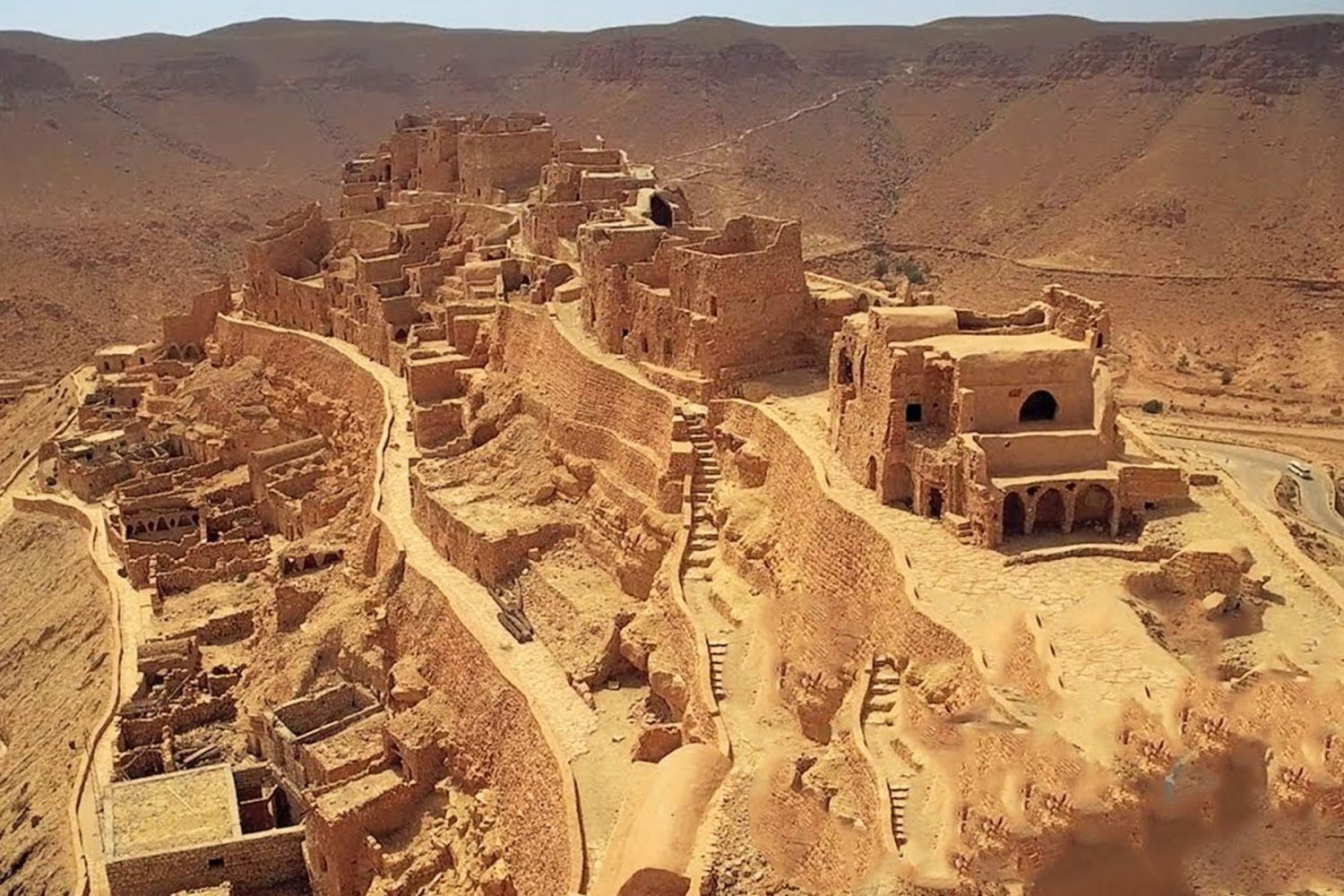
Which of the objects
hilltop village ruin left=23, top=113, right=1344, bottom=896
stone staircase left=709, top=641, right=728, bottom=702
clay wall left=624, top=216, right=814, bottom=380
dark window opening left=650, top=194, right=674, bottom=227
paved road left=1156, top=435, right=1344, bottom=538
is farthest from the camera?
dark window opening left=650, top=194, right=674, bottom=227

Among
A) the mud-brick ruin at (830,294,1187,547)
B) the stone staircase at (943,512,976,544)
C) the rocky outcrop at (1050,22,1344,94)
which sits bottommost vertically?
the stone staircase at (943,512,976,544)

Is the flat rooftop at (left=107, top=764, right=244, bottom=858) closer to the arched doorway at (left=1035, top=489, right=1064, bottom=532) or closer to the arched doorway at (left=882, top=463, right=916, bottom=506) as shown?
the arched doorway at (left=882, top=463, right=916, bottom=506)

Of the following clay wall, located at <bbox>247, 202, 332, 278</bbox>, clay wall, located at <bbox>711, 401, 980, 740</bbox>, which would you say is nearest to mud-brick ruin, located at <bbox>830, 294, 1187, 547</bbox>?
clay wall, located at <bbox>711, 401, 980, 740</bbox>

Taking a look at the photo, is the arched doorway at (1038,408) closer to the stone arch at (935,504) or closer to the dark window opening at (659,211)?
the stone arch at (935,504)

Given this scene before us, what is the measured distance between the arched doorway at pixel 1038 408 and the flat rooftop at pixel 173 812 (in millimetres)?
13453

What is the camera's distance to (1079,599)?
16484 millimetres

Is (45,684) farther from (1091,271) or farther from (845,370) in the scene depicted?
(1091,271)

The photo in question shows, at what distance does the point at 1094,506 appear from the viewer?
1892 cm

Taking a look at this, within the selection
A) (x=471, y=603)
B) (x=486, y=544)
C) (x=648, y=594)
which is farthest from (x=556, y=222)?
(x=648, y=594)

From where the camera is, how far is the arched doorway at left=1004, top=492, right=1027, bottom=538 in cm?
1855

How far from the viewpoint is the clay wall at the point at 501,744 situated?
17297 mm

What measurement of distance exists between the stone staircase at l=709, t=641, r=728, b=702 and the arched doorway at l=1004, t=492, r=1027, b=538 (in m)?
4.25

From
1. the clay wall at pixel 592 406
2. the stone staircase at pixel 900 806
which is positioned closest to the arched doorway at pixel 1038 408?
the clay wall at pixel 592 406

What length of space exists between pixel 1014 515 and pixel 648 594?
6413 millimetres
